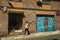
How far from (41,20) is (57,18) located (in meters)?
2.76

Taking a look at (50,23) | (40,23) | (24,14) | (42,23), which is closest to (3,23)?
(24,14)

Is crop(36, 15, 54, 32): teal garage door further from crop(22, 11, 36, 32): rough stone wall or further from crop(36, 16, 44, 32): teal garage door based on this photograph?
crop(22, 11, 36, 32): rough stone wall

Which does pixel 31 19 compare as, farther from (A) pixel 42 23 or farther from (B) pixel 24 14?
(A) pixel 42 23

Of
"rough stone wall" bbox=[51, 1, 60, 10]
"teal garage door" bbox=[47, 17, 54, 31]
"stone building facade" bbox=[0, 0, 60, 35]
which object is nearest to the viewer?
"stone building facade" bbox=[0, 0, 60, 35]

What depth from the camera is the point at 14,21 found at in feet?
75.8

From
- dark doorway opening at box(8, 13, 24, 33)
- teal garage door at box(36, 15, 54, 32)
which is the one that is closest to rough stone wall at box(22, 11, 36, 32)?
dark doorway opening at box(8, 13, 24, 33)

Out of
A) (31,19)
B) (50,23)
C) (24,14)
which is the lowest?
(50,23)

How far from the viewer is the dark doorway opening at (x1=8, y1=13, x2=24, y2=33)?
22502 millimetres

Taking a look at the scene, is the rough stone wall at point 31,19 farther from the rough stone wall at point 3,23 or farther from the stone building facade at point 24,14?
the rough stone wall at point 3,23

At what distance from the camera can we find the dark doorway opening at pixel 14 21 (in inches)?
886

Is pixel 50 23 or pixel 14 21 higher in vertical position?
pixel 14 21

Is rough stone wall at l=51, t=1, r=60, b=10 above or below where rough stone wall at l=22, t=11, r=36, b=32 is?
above

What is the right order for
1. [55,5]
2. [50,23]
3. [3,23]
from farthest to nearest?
[55,5] → [50,23] → [3,23]

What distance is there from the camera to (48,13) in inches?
1019
